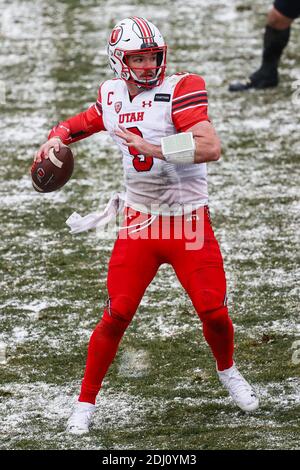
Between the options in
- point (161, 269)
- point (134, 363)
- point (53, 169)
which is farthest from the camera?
point (161, 269)

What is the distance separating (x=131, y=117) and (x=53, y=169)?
0.49 metres

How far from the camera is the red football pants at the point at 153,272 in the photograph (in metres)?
4.58

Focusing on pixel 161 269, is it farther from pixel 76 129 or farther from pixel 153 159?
pixel 153 159

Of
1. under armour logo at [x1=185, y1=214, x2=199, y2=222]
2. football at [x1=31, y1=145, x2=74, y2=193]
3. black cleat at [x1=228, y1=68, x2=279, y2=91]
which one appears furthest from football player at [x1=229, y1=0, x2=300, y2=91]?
under armour logo at [x1=185, y1=214, x2=199, y2=222]

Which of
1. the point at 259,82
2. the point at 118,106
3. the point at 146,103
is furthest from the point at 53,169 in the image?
the point at 259,82

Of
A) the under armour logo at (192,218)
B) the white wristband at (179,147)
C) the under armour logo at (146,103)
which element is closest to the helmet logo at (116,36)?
the under armour logo at (146,103)

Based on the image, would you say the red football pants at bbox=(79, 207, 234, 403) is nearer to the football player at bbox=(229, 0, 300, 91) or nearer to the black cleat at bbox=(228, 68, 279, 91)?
the football player at bbox=(229, 0, 300, 91)

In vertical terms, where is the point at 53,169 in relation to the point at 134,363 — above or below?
above

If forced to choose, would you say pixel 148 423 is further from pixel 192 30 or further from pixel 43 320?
pixel 192 30

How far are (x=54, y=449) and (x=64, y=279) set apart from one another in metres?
2.22

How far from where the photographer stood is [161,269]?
6.75m

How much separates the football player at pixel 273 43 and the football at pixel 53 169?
15.4ft

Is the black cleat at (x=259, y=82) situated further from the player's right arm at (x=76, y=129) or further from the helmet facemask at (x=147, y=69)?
the helmet facemask at (x=147, y=69)

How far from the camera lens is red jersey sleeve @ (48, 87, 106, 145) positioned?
490 cm
